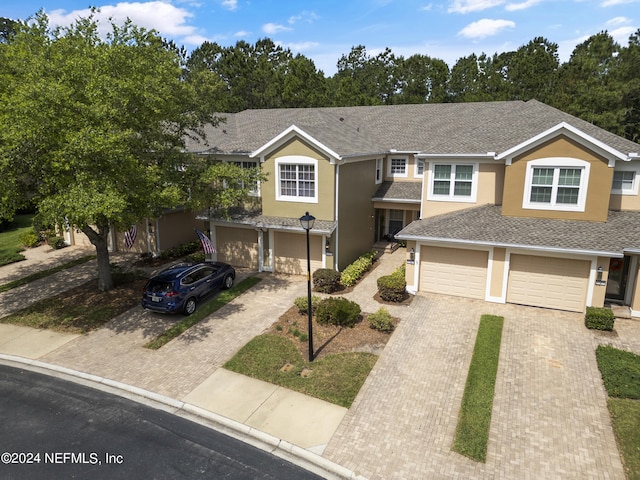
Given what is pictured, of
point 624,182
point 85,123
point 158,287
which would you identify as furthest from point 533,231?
point 85,123

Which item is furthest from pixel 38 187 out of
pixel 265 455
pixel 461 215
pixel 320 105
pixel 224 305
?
pixel 320 105

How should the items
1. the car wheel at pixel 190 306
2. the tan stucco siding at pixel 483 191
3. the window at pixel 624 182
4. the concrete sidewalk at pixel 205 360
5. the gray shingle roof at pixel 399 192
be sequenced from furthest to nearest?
the gray shingle roof at pixel 399 192 → the tan stucco siding at pixel 483 191 → the window at pixel 624 182 → the car wheel at pixel 190 306 → the concrete sidewalk at pixel 205 360

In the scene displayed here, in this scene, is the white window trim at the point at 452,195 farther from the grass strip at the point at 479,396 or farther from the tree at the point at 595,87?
the tree at the point at 595,87

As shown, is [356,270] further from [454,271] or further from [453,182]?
[453,182]

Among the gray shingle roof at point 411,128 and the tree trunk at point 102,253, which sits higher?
the gray shingle roof at point 411,128

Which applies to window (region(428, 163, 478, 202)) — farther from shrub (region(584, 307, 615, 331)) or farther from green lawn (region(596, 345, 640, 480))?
green lawn (region(596, 345, 640, 480))

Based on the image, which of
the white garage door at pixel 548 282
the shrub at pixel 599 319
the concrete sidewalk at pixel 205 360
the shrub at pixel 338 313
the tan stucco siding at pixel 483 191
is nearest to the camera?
the concrete sidewalk at pixel 205 360

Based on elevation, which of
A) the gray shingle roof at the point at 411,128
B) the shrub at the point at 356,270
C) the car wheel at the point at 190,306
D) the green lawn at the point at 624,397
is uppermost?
the gray shingle roof at the point at 411,128

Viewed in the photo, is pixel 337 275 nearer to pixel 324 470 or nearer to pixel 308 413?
pixel 308 413

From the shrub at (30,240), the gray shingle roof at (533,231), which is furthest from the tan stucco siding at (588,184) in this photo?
the shrub at (30,240)
